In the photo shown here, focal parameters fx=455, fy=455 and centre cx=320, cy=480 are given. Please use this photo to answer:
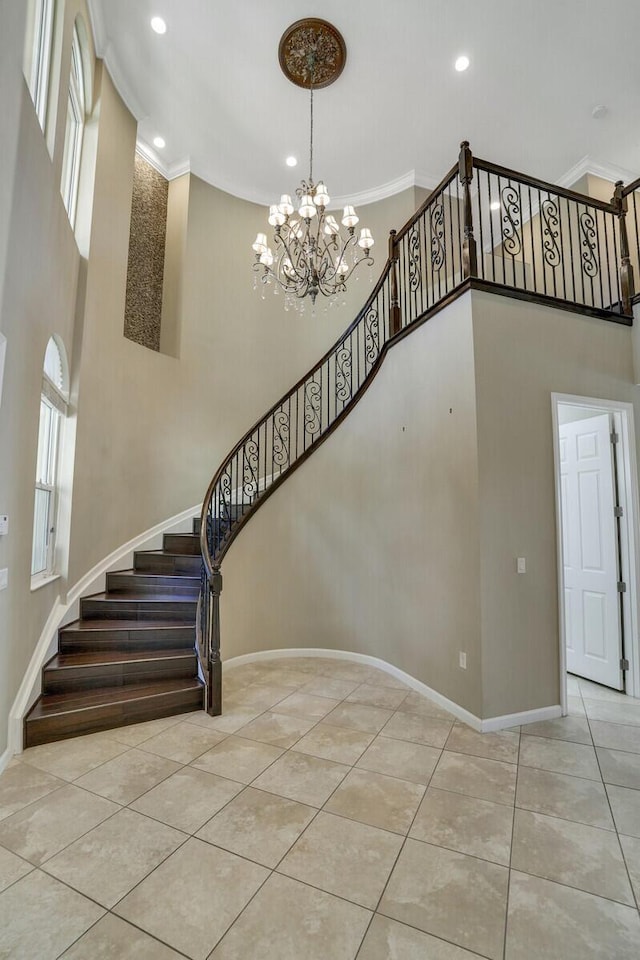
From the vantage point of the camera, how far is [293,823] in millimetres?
2234

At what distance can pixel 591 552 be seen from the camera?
13.8ft

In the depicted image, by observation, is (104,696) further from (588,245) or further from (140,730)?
(588,245)

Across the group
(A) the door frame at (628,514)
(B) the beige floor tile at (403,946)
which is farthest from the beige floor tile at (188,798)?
(A) the door frame at (628,514)

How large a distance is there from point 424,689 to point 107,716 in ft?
8.15

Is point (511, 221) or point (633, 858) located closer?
point (633, 858)

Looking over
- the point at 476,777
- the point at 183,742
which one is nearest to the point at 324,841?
the point at 476,777

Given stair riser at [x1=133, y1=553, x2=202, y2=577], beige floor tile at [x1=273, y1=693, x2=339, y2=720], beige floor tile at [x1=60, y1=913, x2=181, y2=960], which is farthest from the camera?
stair riser at [x1=133, y1=553, x2=202, y2=577]

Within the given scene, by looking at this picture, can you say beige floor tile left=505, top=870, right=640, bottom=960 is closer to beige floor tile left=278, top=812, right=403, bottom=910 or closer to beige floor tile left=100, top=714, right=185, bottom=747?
beige floor tile left=278, top=812, right=403, bottom=910

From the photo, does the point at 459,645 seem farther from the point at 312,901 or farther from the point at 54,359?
the point at 54,359

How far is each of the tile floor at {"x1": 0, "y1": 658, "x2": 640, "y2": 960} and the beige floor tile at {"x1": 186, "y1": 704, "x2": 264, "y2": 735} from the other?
28mm

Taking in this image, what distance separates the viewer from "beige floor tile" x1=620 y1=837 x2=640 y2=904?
1868 mm

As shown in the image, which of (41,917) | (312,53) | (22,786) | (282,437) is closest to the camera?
(41,917)

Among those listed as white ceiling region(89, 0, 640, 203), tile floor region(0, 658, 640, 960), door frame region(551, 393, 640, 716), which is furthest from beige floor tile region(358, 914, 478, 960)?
white ceiling region(89, 0, 640, 203)

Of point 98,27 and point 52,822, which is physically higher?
point 98,27
